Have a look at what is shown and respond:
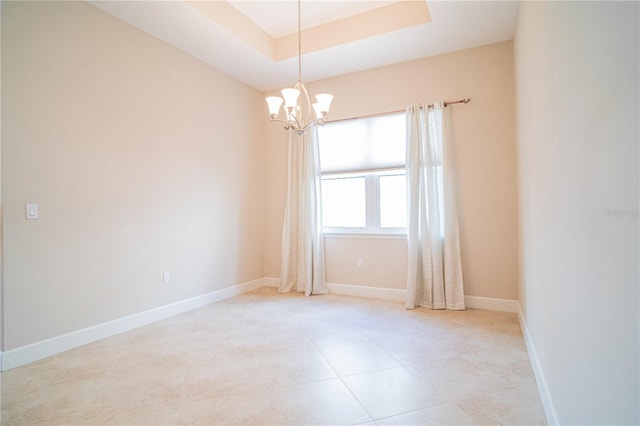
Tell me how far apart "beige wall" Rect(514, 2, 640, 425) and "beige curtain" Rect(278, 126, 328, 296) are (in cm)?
284

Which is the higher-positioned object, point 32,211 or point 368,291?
point 32,211

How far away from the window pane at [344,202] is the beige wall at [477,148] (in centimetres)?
51

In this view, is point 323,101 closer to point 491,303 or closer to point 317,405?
point 317,405

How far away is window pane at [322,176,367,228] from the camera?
429 cm

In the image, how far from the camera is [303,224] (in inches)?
173

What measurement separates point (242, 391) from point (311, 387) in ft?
1.35

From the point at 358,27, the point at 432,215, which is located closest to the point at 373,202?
the point at 432,215

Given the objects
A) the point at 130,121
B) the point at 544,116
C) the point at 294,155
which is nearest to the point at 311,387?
the point at 544,116

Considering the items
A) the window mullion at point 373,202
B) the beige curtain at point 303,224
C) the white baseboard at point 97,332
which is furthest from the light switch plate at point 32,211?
the window mullion at point 373,202

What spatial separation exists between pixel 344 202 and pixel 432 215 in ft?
3.98

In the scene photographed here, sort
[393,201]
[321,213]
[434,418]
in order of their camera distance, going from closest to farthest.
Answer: [434,418] → [393,201] → [321,213]

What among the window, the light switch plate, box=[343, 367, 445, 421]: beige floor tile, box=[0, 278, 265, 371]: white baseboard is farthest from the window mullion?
the light switch plate

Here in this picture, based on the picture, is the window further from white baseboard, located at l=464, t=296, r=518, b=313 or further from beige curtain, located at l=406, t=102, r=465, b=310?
white baseboard, located at l=464, t=296, r=518, b=313

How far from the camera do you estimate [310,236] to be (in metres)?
4.34
